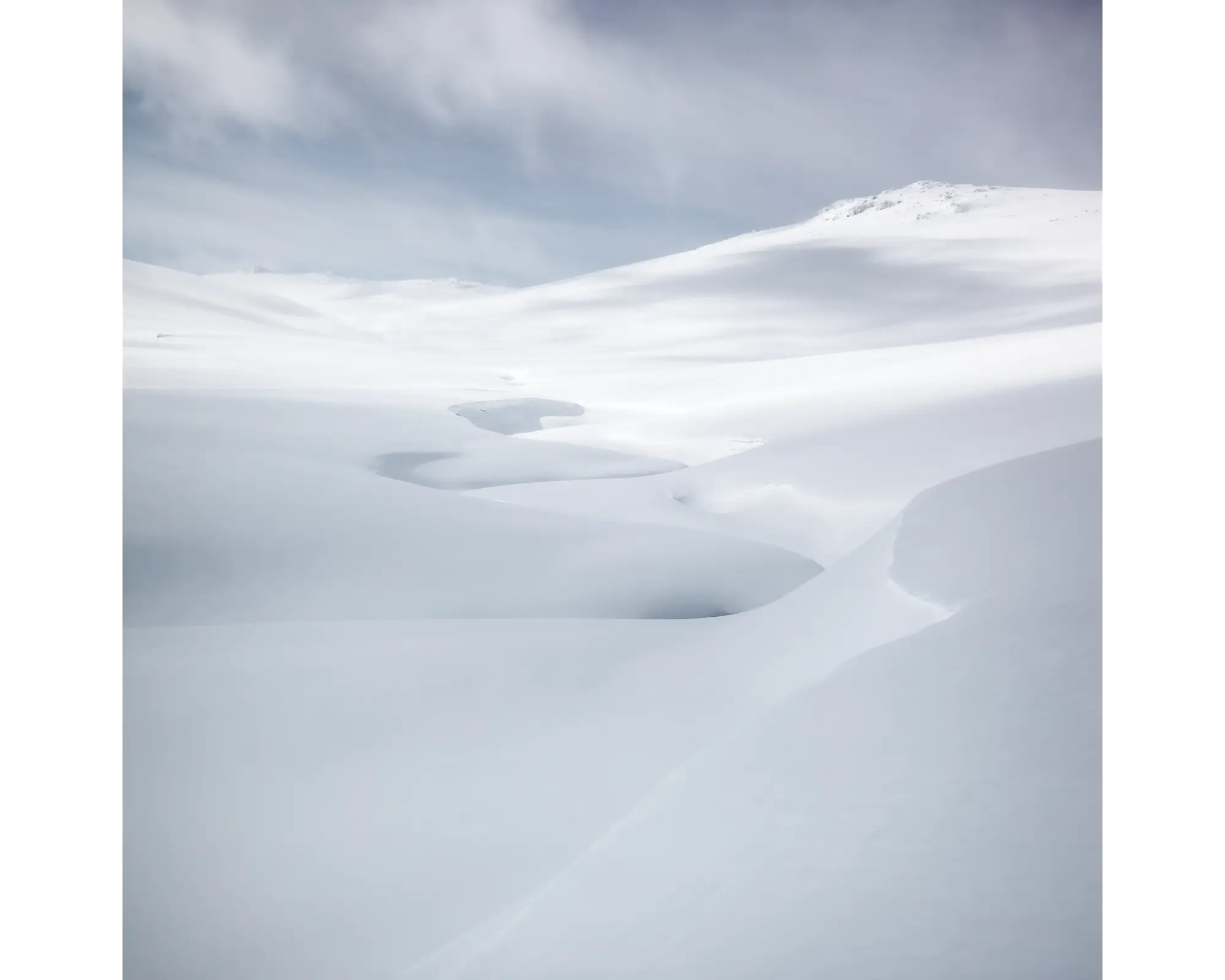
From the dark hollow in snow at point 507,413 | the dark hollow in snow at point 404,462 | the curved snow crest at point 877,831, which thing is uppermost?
the dark hollow in snow at point 507,413

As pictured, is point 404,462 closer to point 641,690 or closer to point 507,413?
point 507,413

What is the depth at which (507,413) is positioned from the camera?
2.91 meters

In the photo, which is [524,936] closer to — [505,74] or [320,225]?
[505,74]

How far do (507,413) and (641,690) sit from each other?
2.08m

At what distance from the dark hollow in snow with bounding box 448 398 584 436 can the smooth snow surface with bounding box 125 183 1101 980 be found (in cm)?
75

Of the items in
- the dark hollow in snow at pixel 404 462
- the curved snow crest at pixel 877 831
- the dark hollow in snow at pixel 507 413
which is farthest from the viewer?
the dark hollow in snow at pixel 507 413

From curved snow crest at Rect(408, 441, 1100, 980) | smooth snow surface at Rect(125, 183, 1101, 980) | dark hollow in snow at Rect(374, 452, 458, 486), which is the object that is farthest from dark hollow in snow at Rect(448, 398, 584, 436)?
curved snow crest at Rect(408, 441, 1100, 980)

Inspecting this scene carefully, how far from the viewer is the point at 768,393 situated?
261 centimetres

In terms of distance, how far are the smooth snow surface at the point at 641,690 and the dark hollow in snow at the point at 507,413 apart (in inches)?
29.5

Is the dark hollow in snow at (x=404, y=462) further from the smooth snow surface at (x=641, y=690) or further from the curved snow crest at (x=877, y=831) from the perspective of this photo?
the curved snow crest at (x=877, y=831)

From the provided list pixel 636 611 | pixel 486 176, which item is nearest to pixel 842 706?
pixel 636 611

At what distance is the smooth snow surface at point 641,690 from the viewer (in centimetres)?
65

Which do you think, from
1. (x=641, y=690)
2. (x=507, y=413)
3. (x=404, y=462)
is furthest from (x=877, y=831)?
(x=507, y=413)

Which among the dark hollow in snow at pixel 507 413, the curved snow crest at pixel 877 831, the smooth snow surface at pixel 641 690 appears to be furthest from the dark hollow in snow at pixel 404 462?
the curved snow crest at pixel 877 831
